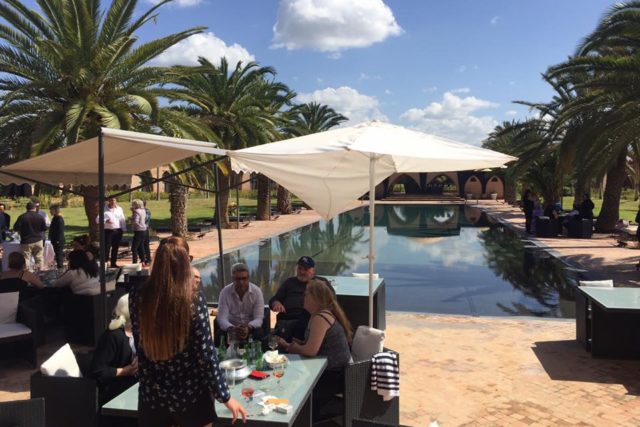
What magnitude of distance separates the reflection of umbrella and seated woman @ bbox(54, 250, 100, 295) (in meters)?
2.71

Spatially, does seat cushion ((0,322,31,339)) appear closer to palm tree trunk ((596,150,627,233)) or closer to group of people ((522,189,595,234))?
group of people ((522,189,595,234))

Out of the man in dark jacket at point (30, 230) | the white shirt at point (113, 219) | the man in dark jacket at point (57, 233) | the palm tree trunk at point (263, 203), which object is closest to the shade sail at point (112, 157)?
the man in dark jacket at point (30, 230)

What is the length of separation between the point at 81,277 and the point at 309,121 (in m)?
28.2

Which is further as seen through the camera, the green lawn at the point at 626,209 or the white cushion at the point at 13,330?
the green lawn at the point at 626,209

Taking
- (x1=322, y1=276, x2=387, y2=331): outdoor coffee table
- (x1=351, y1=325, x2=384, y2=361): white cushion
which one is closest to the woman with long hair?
(x1=351, y1=325, x2=384, y2=361): white cushion

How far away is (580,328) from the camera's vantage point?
634 centimetres

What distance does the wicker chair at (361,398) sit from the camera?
376 centimetres

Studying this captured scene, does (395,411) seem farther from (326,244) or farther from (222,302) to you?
(326,244)

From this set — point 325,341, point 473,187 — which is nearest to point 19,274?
point 325,341

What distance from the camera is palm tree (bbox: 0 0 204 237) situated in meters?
11.0

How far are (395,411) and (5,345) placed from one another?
172 inches

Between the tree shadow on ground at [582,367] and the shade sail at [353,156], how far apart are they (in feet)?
7.99

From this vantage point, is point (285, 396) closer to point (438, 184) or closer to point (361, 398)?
point (361, 398)

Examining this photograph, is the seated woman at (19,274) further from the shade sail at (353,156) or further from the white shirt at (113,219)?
the white shirt at (113,219)
